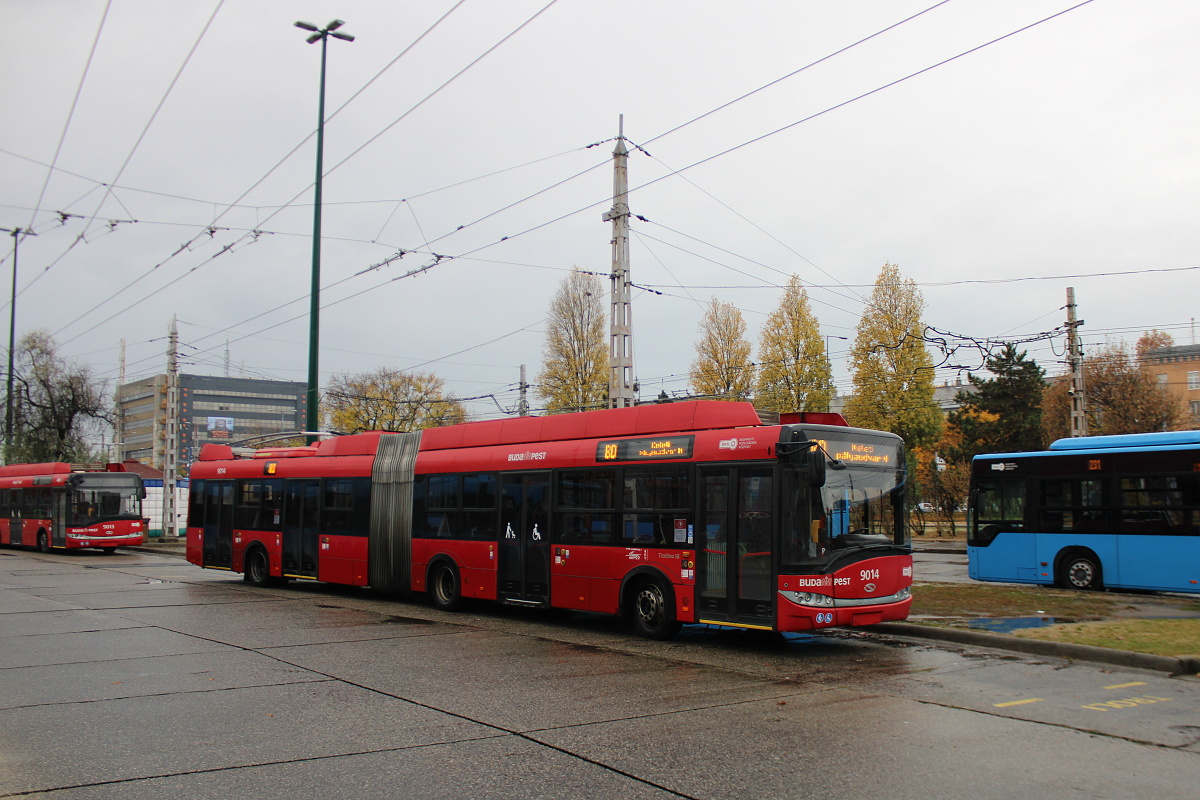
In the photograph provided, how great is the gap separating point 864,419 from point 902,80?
38.1 metres

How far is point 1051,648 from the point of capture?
11289 mm

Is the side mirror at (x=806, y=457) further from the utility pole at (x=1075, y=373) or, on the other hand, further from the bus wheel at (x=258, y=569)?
the utility pole at (x=1075, y=373)

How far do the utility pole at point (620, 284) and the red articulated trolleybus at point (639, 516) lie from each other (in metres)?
4.67

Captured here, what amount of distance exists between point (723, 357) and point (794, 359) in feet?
16.2

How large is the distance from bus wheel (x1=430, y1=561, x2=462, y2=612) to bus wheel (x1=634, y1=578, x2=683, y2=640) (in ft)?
13.9

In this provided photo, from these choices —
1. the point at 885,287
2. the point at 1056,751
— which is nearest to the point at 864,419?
the point at 885,287

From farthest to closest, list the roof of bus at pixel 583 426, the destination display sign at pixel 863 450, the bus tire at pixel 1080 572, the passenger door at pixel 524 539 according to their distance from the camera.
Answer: the bus tire at pixel 1080 572 < the passenger door at pixel 524 539 < the roof of bus at pixel 583 426 < the destination display sign at pixel 863 450

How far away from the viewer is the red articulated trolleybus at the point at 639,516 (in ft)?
37.2

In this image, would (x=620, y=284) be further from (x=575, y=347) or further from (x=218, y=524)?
(x=575, y=347)

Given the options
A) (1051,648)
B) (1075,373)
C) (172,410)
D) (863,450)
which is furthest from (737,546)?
(172,410)

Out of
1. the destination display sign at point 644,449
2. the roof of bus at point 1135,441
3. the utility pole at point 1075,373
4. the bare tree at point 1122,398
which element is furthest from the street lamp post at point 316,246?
the bare tree at point 1122,398

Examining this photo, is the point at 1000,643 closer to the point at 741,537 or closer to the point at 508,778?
the point at 741,537

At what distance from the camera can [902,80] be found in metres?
14.1

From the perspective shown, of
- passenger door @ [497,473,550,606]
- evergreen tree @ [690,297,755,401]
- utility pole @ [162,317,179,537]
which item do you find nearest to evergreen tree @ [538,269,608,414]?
evergreen tree @ [690,297,755,401]
